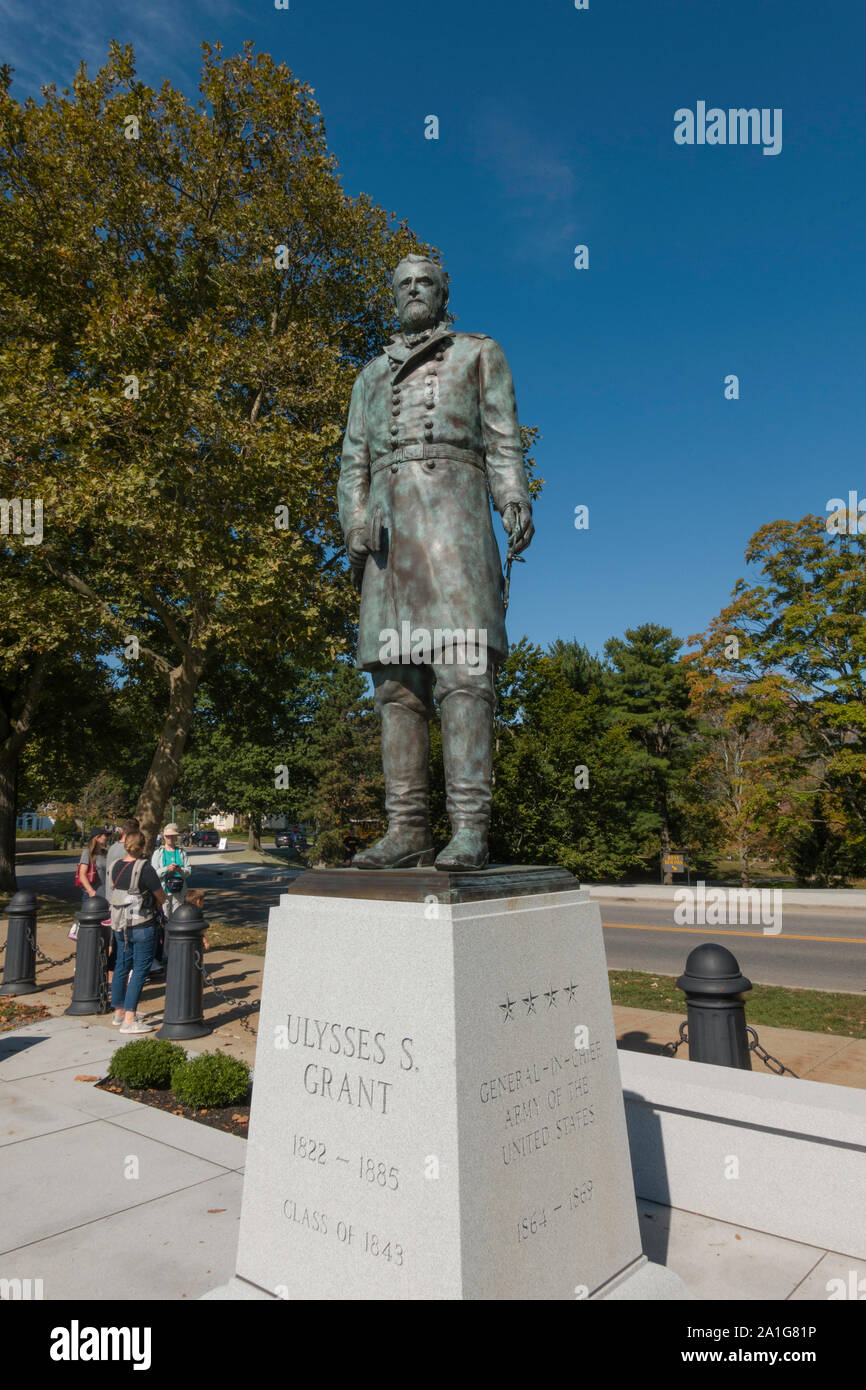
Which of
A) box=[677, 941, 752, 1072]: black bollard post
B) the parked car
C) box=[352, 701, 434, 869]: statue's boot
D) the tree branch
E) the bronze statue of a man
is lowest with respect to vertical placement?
the parked car

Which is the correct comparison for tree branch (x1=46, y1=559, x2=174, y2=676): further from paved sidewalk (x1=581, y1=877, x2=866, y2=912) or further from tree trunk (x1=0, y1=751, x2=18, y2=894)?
paved sidewalk (x1=581, y1=877, x2=866, y2=912)

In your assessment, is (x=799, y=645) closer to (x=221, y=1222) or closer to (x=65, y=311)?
(x=65, y=311)

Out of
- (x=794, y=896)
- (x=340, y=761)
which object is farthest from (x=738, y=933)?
(x=340, y=761)

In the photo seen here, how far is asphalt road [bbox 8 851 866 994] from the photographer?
1102cm

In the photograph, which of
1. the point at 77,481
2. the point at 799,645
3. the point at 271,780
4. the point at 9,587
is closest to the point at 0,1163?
the point at 77,481

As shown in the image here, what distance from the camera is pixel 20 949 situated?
32.5 feet

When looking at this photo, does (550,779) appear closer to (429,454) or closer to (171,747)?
(171,747)

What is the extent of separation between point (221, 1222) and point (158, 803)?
1355cm

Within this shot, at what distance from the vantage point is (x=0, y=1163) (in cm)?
471

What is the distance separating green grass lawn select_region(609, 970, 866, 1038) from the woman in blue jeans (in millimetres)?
A: 4986

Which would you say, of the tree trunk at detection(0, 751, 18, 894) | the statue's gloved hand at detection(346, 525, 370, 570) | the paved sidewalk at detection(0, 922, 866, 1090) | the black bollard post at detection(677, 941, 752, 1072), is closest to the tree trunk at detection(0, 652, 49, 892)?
the tree trunk at detection(0, 751, 18, 894)

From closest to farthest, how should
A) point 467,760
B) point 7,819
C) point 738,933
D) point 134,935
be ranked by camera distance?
point 467,760
point 134,935
point 738,933
point 7,819

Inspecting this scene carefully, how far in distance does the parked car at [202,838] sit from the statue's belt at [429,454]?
231 ft

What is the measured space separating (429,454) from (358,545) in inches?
21.2
